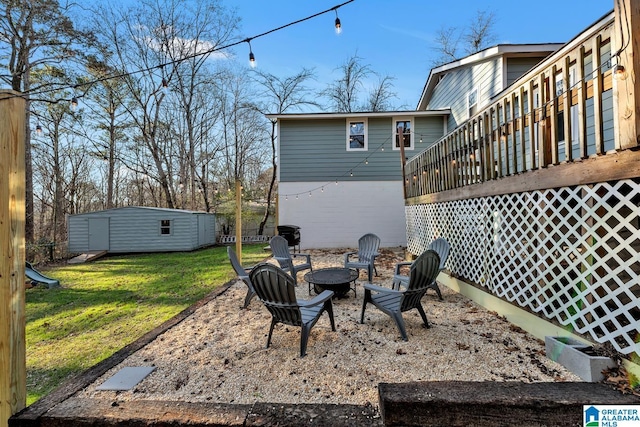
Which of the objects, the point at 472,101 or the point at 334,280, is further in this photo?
the point at 472,101

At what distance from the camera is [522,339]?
3.04 metres

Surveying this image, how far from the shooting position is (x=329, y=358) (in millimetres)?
Result: 2727

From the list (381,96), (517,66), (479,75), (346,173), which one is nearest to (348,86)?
(381,96)

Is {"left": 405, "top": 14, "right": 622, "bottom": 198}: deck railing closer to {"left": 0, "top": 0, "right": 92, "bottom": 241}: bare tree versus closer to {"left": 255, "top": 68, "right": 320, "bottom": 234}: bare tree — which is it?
{"left": 255, "top": 68, "right": 320, "bottom": 234}: bare tree

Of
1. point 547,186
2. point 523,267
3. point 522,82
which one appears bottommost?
point 523,267

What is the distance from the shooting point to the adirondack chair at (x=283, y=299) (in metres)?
2.82

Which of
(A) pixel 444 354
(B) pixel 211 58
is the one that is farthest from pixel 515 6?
(B) pixel 211 58

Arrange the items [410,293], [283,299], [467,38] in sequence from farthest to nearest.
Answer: [467,38], [410,293], [283,299]

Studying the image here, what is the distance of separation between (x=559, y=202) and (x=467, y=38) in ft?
49.9

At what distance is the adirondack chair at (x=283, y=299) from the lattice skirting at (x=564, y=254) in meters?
2.38

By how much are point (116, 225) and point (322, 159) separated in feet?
30.8

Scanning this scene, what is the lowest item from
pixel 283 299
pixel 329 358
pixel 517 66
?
pixel 329 358

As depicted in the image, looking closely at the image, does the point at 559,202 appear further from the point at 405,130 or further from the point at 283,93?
the point at 283,93

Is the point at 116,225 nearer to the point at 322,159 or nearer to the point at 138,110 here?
the point at 138,110
